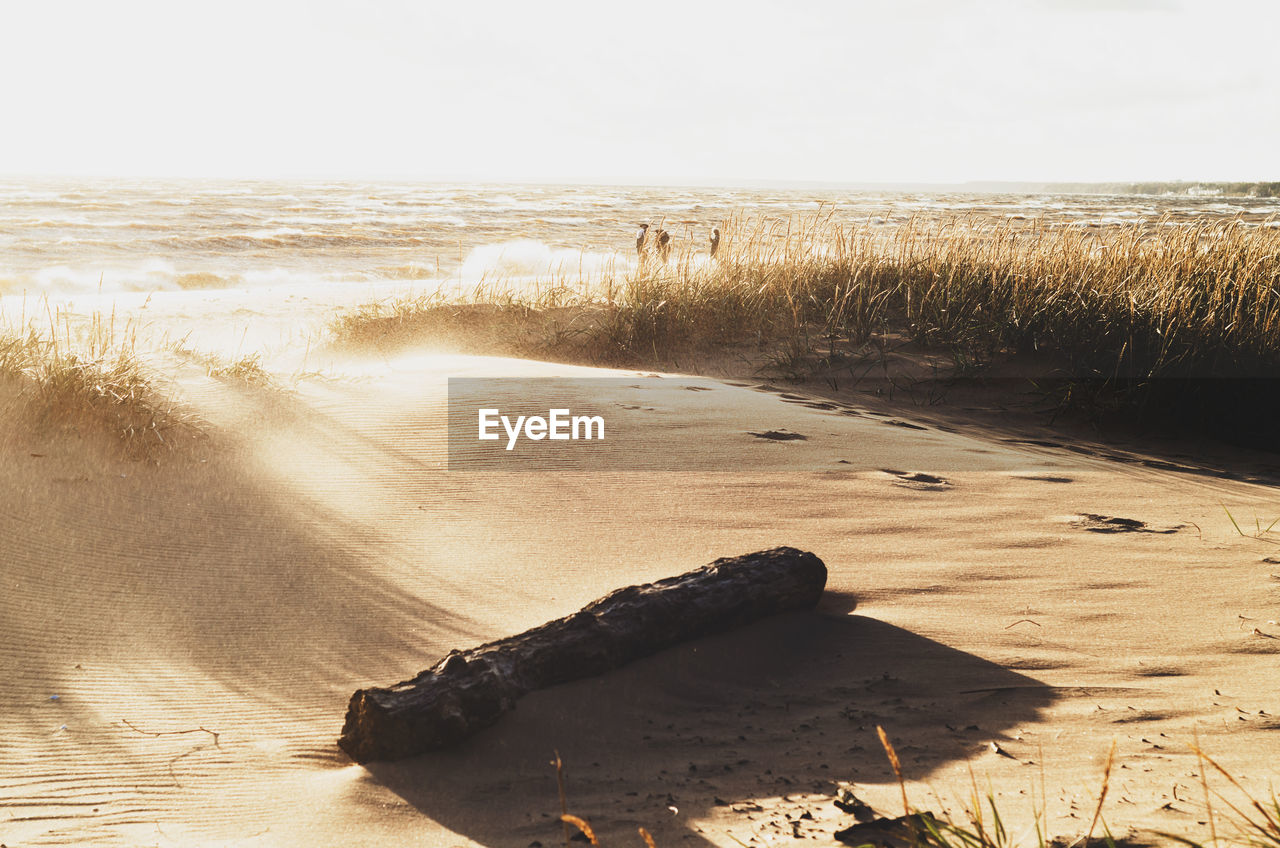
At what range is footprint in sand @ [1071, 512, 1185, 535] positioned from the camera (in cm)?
426

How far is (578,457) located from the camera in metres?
5.56

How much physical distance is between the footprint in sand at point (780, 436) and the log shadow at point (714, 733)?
8.86ft

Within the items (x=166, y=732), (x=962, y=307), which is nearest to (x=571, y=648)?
(x=166, y=732)

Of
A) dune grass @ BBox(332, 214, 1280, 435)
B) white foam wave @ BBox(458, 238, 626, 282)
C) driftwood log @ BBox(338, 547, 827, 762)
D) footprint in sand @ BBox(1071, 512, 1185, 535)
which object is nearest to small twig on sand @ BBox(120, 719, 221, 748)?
driftwood log @ BBox(338, 547, 827, 762)

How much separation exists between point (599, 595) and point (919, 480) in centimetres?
223

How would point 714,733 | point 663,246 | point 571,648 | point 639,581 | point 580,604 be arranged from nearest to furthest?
point 714,733, point 571,648, point 580,604, point 639,581, point 663,246

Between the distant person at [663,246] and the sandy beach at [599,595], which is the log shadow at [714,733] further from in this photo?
the distant person at [663,246]

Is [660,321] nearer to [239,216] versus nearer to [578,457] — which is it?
[578,457]

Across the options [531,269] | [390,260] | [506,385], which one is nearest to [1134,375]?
[506,385]

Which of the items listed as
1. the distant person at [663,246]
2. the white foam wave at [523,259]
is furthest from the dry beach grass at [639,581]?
the white foam wave at [523,259]

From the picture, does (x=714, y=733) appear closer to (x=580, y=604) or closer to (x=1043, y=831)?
(x=1043, y=831)

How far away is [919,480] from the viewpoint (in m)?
5.11

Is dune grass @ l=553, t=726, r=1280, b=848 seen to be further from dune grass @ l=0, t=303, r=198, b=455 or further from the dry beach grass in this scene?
dune grass @ l=0, t=303, r=198, b=455

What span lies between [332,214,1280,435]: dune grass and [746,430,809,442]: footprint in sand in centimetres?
277
